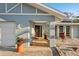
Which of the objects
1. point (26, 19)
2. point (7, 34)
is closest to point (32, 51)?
point (7, 34)

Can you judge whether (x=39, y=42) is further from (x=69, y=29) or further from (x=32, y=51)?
(x=69, y=29)

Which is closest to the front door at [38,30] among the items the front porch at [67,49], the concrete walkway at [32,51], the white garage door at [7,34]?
the front porch at [67,49]

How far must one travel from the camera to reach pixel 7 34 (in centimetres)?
1734

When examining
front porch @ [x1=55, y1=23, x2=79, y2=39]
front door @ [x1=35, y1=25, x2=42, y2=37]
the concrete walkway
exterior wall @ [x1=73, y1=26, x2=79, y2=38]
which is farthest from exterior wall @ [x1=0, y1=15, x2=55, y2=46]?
exterior wall @ [x1=73, y1=26, x2=79, y2=38]

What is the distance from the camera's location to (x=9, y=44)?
17.2m

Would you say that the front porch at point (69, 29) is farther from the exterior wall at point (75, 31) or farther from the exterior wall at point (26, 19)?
the exterior wall at point (26, 19)

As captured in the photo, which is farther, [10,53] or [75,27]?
[75,27]

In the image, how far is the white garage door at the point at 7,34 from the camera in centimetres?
1723

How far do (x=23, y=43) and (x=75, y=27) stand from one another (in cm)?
1081

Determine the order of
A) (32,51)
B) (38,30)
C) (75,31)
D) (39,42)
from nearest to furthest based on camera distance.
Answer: (32,51) → (39,42) → (38,30) → (75,31)

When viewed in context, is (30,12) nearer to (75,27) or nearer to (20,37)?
(20,37)

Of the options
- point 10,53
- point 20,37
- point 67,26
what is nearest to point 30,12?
point 20,37

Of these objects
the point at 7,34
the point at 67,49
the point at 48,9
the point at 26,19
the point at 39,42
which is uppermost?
the point at 48,9

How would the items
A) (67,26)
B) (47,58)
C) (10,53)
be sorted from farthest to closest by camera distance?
(67,26)
(10,53)
(47,58)
